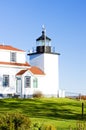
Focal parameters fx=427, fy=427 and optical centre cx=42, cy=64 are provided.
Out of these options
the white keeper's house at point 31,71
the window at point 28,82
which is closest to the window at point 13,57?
the white keeper's house at point 31,71

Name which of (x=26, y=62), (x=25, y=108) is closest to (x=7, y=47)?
(x=26, y=62)

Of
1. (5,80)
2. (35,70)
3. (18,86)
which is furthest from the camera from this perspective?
(35,70)

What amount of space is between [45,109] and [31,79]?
15.1 metres

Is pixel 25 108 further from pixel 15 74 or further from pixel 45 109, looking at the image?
pixel 15 74

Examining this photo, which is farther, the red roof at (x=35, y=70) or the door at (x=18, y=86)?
the red roof at (x=35, y=70)

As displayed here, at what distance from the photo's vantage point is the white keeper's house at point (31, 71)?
50.7 metres

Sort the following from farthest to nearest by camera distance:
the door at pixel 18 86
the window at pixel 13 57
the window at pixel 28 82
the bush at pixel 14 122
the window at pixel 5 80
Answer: the window at pixel 28 82 → the window at pixel 13 57 → the door at pixel 18 86 → the window at pixel 5 80 → the bush at pixel 14 122

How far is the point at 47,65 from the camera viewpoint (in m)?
Result: 55.4

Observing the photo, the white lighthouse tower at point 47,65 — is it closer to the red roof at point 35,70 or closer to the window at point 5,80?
the red roof at point 35,70

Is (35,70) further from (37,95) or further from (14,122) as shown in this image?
(14,122)

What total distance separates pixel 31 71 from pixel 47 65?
10.3 feet

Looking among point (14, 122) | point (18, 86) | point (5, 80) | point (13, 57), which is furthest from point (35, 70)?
point (14, 122)

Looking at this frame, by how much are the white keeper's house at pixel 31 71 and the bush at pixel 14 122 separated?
105 feet

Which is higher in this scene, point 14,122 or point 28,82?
point 28,82
